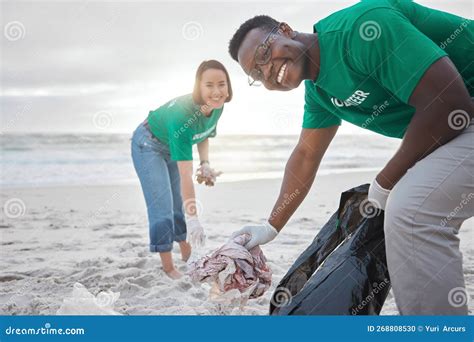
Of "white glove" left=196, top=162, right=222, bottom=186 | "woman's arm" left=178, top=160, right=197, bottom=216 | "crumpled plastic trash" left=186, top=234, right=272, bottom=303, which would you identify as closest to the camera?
"crumpled plastic trash" left=186, top=234, right=272, bottom=303

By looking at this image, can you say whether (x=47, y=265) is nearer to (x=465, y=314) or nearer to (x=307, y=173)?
(x=307, y=173)

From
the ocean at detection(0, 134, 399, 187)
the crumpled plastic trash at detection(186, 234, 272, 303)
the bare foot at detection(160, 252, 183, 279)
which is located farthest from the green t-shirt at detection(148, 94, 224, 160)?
the ocean at detection(0, 134, 399, 187)

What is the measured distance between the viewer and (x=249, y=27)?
1885 mm

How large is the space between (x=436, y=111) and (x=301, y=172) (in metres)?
0.80

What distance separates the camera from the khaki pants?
4.81ft

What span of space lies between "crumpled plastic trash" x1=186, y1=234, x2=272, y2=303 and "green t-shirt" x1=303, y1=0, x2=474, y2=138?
61 cm

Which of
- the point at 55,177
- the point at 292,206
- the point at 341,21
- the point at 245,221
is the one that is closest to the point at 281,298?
the point at 292,206

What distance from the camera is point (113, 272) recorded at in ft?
11.1

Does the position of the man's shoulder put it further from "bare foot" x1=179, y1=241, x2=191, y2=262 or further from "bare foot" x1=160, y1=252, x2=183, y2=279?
"bare foot" x1=179, y1=241, x2=191, y2=262

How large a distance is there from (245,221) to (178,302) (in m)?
2.11

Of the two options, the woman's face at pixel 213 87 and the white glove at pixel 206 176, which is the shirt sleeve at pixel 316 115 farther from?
the white glove at pixel 206 176

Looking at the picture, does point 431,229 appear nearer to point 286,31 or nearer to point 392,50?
point 392,50

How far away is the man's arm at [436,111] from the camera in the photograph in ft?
4.78

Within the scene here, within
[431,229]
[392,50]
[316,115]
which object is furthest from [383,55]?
[316,115]
